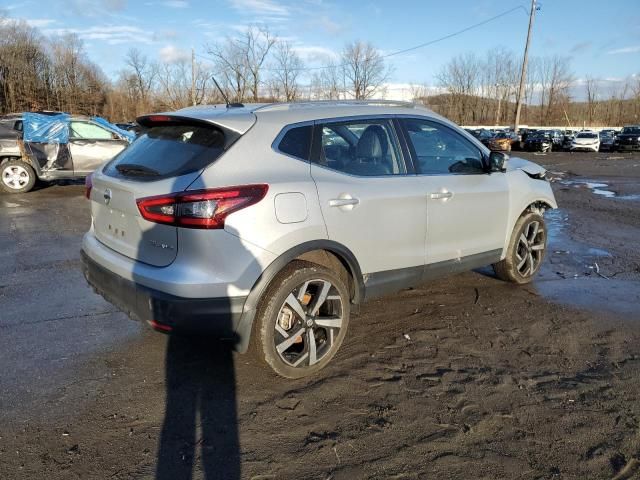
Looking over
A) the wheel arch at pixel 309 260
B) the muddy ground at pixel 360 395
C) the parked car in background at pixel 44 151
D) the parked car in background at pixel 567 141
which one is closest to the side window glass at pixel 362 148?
the wheel arch at pixel 309 260

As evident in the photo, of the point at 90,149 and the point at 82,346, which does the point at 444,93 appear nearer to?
the point at 90,149

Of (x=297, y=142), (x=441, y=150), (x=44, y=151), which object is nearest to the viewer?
(x=297, y=142)

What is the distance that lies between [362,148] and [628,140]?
125 ft

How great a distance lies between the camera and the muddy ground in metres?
2.60

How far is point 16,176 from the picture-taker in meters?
11.9

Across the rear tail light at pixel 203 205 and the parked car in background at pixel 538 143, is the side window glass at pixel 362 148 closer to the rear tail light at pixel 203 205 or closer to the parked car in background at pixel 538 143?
the rear tail light at pixel 203 205

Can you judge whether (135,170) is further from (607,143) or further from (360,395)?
(607,143)

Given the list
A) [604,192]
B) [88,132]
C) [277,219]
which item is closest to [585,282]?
[277,219]

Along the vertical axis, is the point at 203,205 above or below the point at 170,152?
below

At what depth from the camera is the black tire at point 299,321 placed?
3.19 m

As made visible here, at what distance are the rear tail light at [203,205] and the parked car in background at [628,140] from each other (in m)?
39.0

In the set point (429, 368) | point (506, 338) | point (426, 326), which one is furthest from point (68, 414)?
point (506, 338)

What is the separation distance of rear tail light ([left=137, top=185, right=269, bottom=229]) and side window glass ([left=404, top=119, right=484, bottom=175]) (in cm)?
167

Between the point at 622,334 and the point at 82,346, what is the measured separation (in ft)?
14.2
